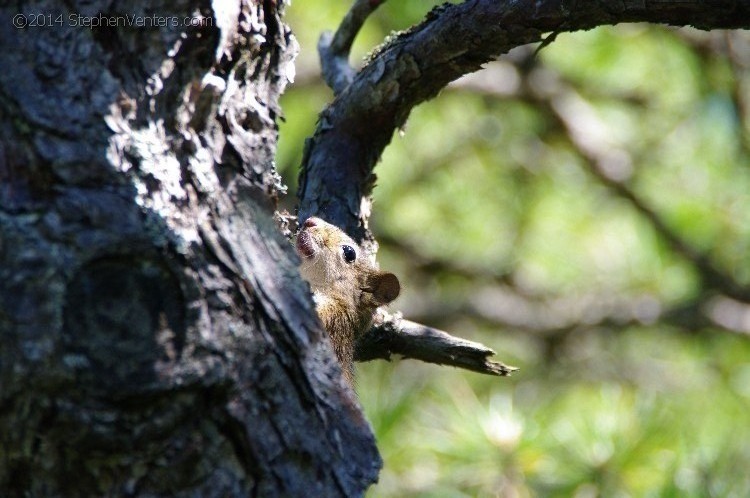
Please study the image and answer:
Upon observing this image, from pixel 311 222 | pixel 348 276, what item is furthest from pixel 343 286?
pixel 311 222

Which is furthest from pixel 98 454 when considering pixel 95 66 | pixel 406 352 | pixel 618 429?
pixel 618 429

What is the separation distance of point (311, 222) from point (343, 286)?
487 millimetres

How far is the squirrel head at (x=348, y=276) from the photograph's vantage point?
2.04 metres

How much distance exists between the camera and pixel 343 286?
2205 millimetres

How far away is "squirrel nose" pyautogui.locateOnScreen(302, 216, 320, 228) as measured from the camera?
1726 mm

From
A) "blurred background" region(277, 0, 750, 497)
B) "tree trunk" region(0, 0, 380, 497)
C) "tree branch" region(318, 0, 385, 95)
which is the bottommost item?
"tree trunk" region(0, 0, 380, 497)

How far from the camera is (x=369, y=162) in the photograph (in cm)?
171

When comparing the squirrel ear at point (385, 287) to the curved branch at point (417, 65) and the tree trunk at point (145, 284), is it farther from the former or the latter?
the tree trunk at point (145, 284)

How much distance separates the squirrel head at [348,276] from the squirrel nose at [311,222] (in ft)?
0.65

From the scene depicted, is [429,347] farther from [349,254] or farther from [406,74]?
[349,254]

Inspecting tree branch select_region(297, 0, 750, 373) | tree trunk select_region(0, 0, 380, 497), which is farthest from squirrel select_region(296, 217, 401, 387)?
tree trunk select_region(0, 0, 380, 497)

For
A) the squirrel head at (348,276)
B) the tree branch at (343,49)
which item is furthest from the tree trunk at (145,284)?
the squirrel head at (348,276)

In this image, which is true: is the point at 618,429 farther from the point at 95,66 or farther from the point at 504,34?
the point at 95,66

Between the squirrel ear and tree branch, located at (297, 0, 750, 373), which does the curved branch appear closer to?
tree branch, located at (297, 0, 750, 373)
